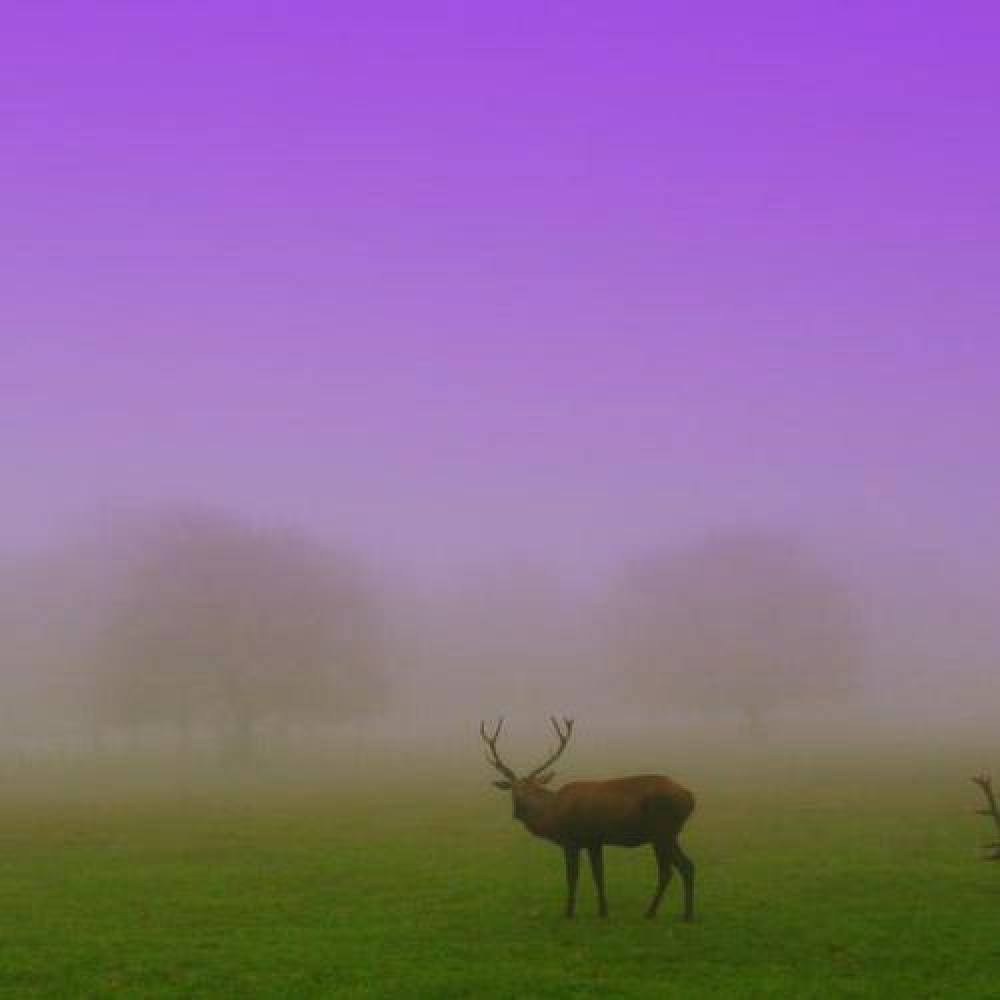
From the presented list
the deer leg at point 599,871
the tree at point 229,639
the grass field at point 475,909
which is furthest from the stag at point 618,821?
the tree at point 229,639

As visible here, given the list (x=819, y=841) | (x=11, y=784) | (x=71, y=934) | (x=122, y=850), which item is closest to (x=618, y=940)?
(x=71, y=934)

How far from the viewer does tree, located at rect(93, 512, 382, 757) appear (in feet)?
247

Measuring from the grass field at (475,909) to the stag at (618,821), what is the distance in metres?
0.88

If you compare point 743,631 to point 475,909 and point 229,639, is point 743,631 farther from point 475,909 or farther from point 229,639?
point 475,909

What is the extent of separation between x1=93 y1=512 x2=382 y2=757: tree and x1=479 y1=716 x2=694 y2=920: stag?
56739 millimetres

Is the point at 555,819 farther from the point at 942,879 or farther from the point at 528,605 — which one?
the point at 528,605

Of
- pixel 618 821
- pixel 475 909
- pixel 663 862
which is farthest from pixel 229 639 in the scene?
pixel 663 862

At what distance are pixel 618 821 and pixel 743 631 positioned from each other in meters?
74.7

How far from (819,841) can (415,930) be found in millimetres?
16371

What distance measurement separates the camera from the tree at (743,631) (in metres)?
92.2

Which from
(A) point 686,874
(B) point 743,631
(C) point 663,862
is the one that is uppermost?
(B) point 743,631

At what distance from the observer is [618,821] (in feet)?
67.9

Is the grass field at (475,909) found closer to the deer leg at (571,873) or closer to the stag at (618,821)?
the deer leg at (571,873)

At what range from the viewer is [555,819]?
21641 mm
